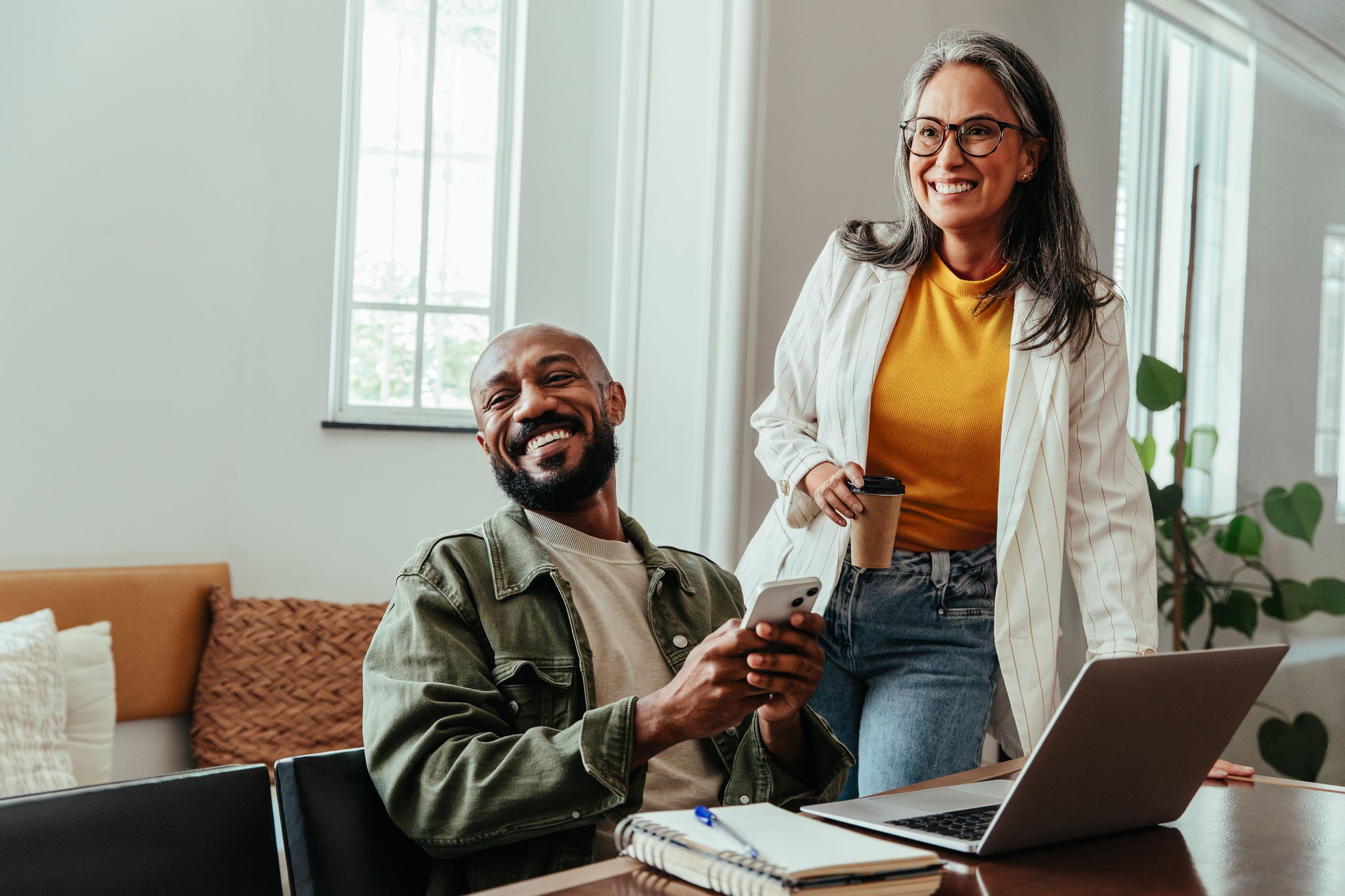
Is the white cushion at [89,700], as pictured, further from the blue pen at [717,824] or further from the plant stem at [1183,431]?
the plant stem at [1183,431]

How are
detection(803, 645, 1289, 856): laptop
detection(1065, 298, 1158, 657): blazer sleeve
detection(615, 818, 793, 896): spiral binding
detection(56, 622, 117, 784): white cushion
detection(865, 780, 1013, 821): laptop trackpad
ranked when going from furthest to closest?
1. detection(56, 622, 117, 784): white cushion
2. detection(1065, 298, 1158, 657): blazer sleeve
3. detection(865, 780, 1013, 821): laptop trackpad
4. detection(803, 645, 1289, 856): laptop
5. detection(615, 818, 793, 896): spiral binding

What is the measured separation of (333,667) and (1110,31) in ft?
8.82

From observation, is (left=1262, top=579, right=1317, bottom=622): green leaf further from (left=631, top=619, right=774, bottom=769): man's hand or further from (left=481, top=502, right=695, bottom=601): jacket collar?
(left=631, top=619, right=774, bottom=769): man's hand

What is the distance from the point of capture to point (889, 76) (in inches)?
111

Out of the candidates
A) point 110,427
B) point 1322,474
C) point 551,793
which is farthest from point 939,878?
point 110,427

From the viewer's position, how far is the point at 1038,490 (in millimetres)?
1659

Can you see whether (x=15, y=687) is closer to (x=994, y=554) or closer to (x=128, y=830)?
(x=128, y=830)

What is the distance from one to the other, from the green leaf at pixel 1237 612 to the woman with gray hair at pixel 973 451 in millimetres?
1380

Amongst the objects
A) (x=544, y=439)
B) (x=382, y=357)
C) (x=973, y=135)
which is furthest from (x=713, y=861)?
(x=382, y=357)

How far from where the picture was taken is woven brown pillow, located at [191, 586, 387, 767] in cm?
277

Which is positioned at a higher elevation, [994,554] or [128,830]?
[994,554]

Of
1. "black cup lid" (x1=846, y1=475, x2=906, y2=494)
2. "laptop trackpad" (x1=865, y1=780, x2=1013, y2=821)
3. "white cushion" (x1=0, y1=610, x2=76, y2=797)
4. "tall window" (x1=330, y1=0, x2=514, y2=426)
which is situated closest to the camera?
"laptop trackpad" (x1=865, y1=780, x2=1013, y2=821)

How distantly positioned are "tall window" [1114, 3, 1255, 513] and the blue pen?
242 centimetres

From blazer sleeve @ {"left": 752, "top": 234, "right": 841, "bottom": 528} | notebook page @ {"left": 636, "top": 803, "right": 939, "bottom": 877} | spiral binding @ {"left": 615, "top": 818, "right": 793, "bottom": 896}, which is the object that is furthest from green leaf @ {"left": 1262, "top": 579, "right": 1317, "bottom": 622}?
spiral binding @ {"left": 615, "top": 818, "right": 793, "bottom": 896}
